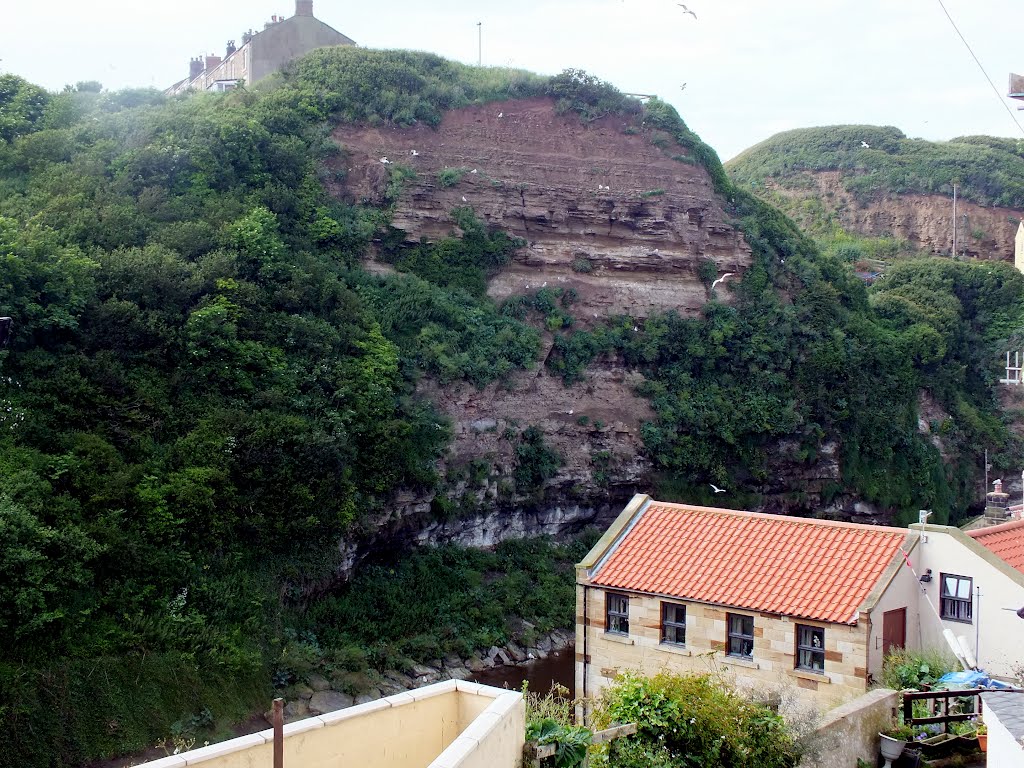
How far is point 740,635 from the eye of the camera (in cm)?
1888

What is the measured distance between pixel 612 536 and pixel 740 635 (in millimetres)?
3536

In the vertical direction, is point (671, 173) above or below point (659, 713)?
above

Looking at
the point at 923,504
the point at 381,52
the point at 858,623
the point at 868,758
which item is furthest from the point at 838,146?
the point at 868,758

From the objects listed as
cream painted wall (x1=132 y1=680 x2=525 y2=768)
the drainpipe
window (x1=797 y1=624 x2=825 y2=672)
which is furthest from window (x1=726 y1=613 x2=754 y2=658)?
cream painted wall (x1=132 y1=680 x2=525 y2=768)

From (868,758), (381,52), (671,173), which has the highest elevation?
(381,52)

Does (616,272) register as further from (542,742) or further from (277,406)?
(542,742)

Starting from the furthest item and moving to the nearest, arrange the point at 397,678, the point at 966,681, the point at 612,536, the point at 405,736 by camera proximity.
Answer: the point at 397,678, the point at 612,536, the point at 966,681, the point at 405,736

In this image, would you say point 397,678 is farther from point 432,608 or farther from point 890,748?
point 890,748

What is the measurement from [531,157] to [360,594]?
65.5ft

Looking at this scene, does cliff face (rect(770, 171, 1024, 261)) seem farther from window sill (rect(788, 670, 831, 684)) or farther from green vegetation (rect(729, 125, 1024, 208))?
window sill (rect(788, 670, 831, 684))

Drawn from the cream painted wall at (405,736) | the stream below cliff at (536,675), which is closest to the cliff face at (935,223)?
the stream below cliff at (536,675)

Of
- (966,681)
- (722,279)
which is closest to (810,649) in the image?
(966,681)

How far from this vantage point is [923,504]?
139ft

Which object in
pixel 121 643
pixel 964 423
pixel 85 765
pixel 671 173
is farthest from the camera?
pixel 964 423
